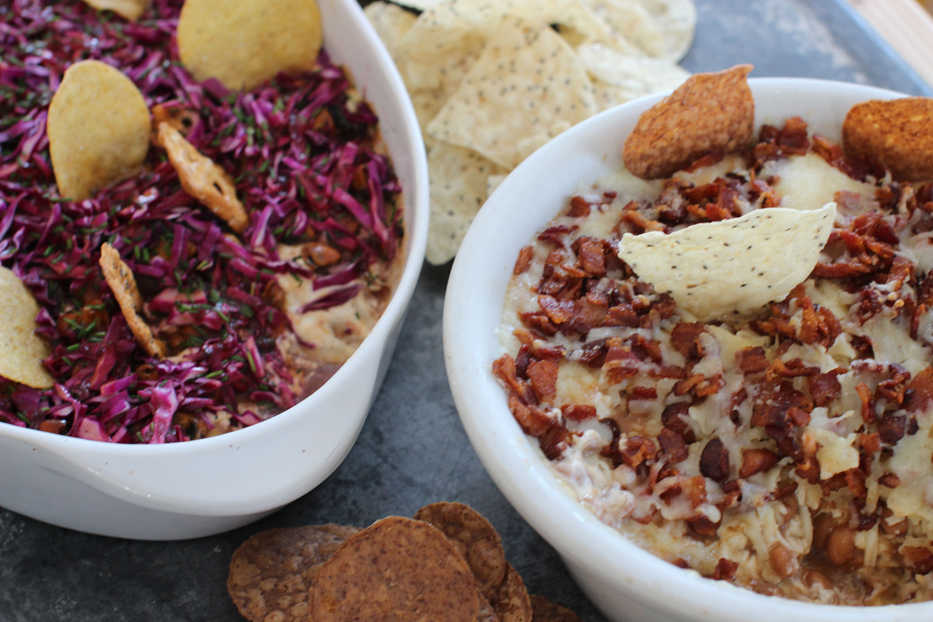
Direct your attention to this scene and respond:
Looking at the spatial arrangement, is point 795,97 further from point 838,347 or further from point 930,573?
point 930,573

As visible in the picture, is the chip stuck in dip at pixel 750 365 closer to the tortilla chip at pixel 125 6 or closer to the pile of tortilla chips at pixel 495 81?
the pile of tortilla chips at pixel 495 81

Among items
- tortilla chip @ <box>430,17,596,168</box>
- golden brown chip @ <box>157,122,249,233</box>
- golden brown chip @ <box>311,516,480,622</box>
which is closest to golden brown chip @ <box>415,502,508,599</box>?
golden brown chip @ <box>311,516,480,622</box>

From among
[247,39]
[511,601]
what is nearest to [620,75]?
[247,39]

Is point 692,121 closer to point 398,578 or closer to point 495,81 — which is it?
point 495,81

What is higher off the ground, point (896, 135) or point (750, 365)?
point (896, 135)

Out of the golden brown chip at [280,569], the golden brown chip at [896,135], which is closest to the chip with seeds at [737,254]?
the golden brown chip at [896,135]

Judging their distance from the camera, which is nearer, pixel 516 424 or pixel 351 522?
pixel 516 424

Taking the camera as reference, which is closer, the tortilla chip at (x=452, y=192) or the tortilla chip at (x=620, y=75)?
the tortilla chip at (x=452, y=192)
